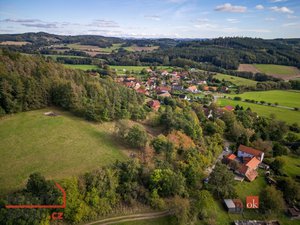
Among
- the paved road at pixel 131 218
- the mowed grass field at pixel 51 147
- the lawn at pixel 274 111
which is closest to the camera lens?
the paved road at pixel 131 218

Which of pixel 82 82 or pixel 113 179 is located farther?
pixel 82 82

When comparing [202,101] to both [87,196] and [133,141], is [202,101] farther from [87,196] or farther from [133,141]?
[87,196]

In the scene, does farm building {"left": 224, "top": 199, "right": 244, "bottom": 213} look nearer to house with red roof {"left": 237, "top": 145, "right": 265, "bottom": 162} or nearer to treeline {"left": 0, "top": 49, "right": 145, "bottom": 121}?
house with red roof {"left": 237, "top": 145, "right": 265, "bottom": 162}

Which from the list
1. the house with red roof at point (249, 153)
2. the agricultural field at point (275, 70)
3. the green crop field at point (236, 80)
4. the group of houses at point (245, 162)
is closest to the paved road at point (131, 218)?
the group of houses at point (245, 162)

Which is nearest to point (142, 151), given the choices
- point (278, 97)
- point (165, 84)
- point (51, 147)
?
point (51, 147)

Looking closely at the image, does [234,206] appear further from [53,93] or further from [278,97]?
[278,97]

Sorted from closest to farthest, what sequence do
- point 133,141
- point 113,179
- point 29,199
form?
1. point 29,199
2. point 113,179
3. point 133,141

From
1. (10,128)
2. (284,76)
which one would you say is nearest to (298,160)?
(10,128)

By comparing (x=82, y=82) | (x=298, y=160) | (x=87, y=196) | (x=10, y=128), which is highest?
(x=82, y=82)

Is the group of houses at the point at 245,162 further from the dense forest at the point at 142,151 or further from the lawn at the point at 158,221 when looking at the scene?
the lawn at the point at 158,221
